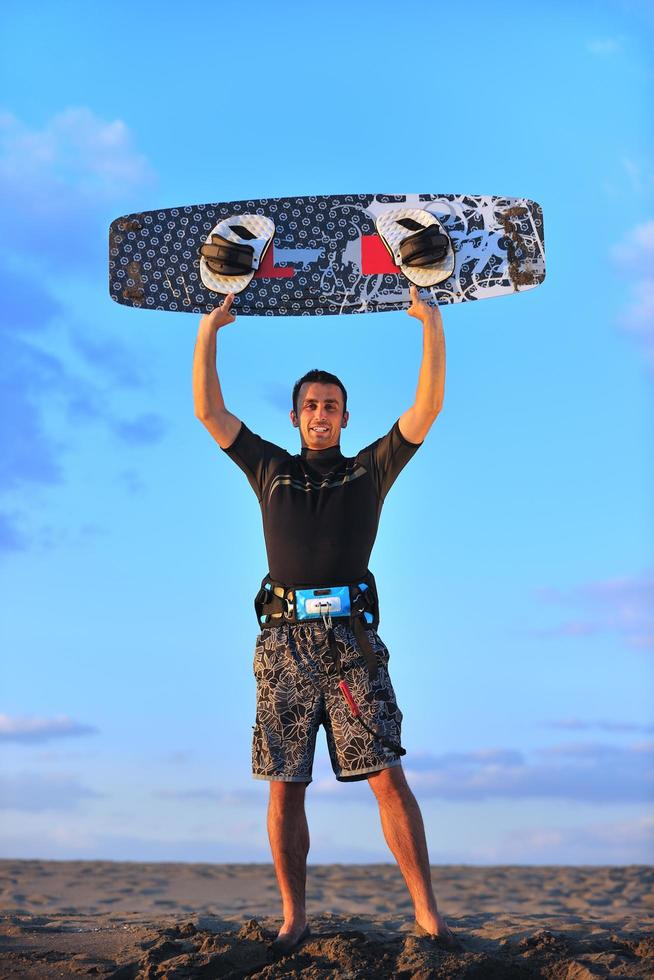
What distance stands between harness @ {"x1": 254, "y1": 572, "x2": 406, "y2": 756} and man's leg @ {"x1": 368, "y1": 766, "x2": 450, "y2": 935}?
5.9 inches

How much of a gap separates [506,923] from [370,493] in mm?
3255

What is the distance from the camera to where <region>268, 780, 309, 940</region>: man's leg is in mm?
4895

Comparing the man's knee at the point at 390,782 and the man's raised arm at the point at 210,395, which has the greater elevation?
the man's raised arm at the point at 210,395

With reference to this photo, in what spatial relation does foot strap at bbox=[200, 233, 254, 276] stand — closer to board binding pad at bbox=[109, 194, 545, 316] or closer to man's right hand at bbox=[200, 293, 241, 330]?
board binding pad at bbox=[109, 194, 545, 316]

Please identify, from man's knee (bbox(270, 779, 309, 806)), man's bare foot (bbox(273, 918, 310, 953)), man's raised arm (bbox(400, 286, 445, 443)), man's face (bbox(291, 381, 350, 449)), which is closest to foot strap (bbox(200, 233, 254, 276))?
man's face (bbox(291, 381, 350, 449))

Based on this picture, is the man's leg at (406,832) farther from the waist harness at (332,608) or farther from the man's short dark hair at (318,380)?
the man's short dark hair at (318,380)

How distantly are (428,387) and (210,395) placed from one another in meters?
1.09

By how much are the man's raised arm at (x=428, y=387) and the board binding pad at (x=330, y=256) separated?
1.14m

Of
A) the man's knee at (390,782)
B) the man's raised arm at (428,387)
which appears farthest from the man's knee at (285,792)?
the man's raised arm at (428,387)

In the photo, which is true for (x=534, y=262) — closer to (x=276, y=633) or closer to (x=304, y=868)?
(x=276, y=633)

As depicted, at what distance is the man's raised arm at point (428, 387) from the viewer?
16.6 ft

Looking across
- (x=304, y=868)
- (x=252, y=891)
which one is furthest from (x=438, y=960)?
(x=252, y=891)

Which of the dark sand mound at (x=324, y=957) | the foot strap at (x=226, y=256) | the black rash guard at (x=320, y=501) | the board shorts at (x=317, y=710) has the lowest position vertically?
the dark sand mound at (x=324, y=957)

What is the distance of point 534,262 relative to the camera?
6453mm
